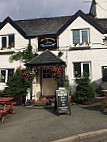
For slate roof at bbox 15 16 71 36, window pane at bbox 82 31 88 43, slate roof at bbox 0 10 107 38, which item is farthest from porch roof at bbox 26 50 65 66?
window pane at bbox 82 31 88 43

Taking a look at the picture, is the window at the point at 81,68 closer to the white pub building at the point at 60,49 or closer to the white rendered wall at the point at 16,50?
the white pub building at the point at 60,49

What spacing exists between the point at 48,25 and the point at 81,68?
18.0 ft

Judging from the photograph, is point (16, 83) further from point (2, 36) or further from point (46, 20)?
point (46, 20)

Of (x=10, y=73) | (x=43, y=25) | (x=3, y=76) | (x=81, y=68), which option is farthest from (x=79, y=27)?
(x=3, y=76)

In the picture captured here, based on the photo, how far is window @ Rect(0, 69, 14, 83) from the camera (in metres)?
11.7

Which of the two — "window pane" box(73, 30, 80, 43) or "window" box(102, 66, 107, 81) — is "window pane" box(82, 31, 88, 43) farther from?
"window" box(102, 66, 107, 81)

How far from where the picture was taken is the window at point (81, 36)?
1112 cm

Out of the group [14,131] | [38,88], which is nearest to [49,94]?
[38,88]

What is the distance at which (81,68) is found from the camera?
35.3 ft

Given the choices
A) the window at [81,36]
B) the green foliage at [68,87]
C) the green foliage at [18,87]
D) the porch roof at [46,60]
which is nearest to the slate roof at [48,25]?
the window at [81,36]

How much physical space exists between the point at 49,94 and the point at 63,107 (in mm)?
4487

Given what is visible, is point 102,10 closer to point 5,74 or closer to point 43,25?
point 43,25

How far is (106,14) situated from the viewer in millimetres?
14750

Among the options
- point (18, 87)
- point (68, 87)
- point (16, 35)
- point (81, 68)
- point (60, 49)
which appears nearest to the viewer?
point (18, 87)
